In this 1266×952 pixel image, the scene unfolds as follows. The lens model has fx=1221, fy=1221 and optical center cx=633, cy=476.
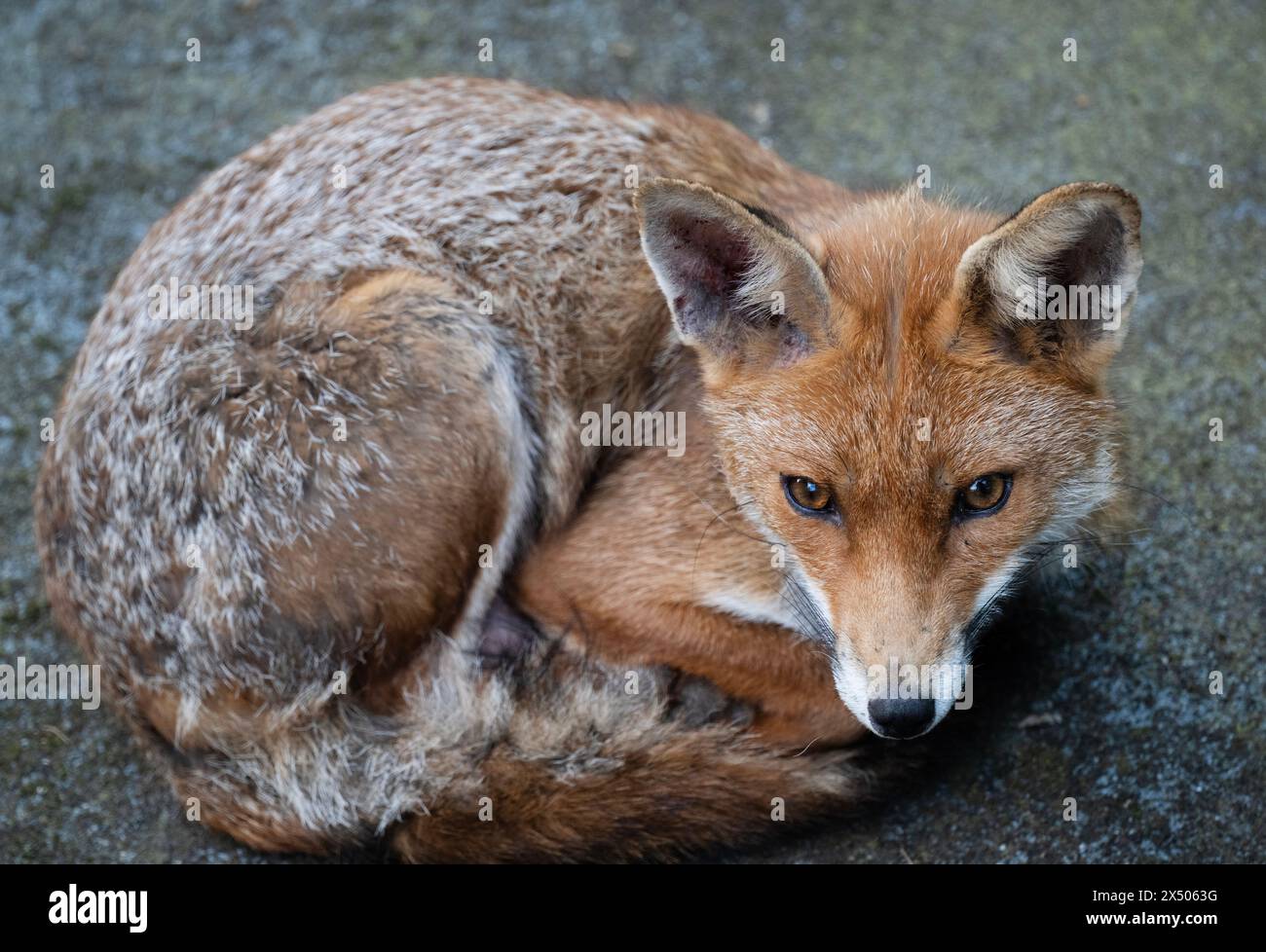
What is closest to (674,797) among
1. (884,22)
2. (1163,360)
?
(1163,360)

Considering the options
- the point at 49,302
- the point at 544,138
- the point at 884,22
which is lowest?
the point at 49,302

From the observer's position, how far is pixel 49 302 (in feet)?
17.6

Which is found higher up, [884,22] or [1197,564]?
[884,22]

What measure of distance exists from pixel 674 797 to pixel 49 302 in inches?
144

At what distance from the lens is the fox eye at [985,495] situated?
305 cm

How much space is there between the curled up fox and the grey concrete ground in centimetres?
44

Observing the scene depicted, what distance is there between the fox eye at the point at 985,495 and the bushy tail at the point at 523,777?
3.18 ft

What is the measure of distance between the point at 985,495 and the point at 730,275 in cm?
87

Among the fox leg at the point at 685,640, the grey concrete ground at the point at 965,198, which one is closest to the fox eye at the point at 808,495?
the fox leg at the point at 685,640

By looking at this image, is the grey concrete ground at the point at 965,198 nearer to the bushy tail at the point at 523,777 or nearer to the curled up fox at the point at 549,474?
the bushy tail at the point at 523,777

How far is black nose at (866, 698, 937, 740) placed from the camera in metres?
2.93

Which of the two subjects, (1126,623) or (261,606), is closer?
(261,606)

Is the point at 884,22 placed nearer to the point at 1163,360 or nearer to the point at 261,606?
the point at 1163,360

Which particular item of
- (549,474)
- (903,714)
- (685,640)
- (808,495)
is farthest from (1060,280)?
(549,474)
